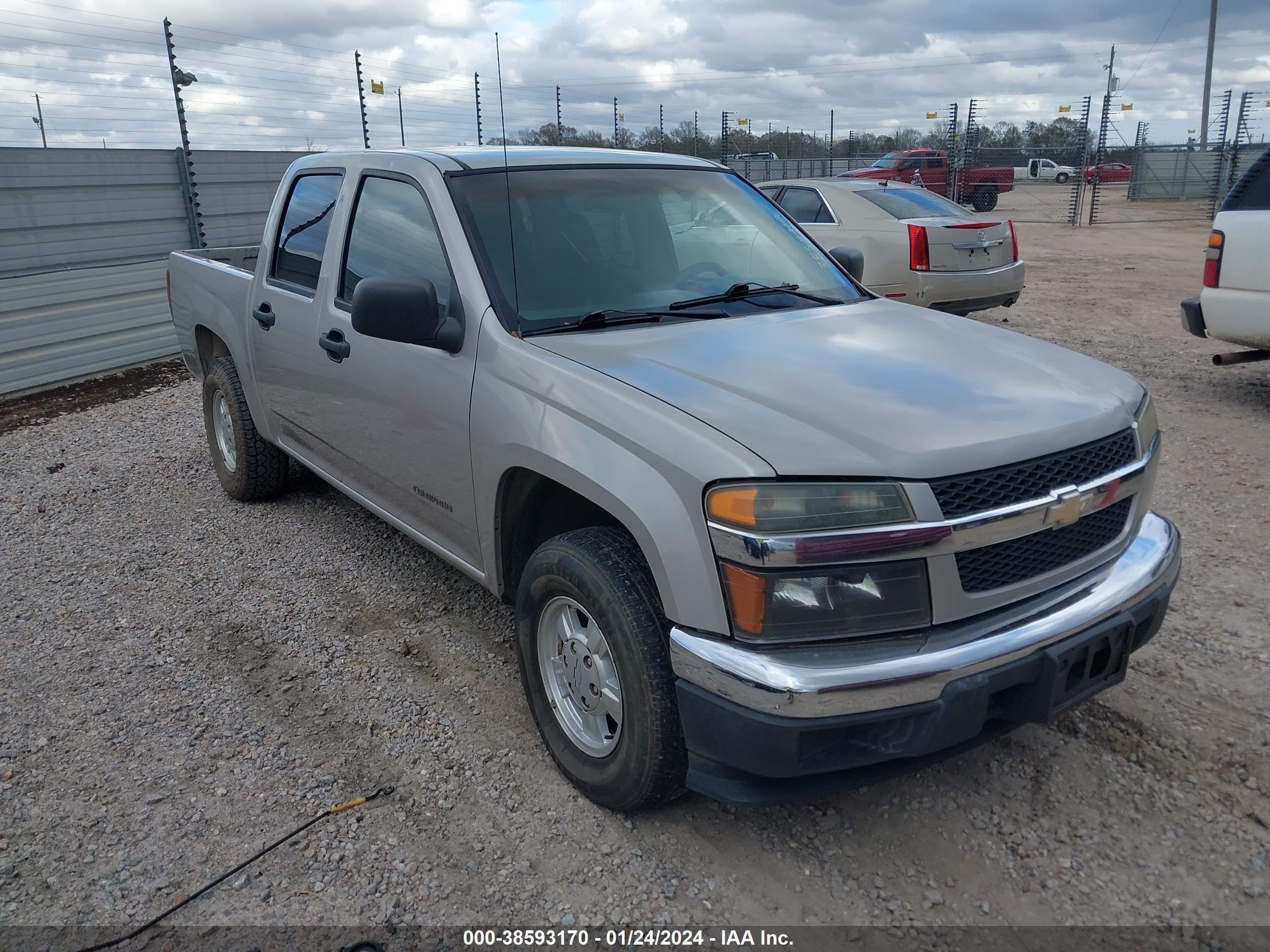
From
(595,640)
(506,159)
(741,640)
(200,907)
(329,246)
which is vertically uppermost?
(506,159)

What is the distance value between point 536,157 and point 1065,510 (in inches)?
93.1

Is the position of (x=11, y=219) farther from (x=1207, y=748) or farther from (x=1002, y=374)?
(x=1207, y=748)

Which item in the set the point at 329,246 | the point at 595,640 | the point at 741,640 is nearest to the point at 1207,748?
the point at 741,640

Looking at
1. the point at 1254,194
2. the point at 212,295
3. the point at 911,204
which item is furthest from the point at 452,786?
the point at 911,204

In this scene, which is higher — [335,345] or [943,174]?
[943,174]

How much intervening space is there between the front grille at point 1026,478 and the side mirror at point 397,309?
166cm

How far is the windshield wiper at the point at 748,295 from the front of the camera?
11.0ft

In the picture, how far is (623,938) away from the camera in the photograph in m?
2.38

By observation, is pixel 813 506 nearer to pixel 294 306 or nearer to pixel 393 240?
pixel 393 240

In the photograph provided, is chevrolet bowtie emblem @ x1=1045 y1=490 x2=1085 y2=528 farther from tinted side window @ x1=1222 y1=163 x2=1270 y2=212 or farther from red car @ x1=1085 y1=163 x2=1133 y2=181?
red car @ x1=1085 y1=163 x2=1133 y2=181

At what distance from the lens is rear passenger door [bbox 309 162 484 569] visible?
127 inches

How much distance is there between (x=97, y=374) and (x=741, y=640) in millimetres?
9432

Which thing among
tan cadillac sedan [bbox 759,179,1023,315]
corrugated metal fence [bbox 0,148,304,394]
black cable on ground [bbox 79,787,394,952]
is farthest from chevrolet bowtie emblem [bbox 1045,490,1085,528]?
corrugated metal fence [bbox 0,148,304,394]

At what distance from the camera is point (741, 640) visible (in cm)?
225
